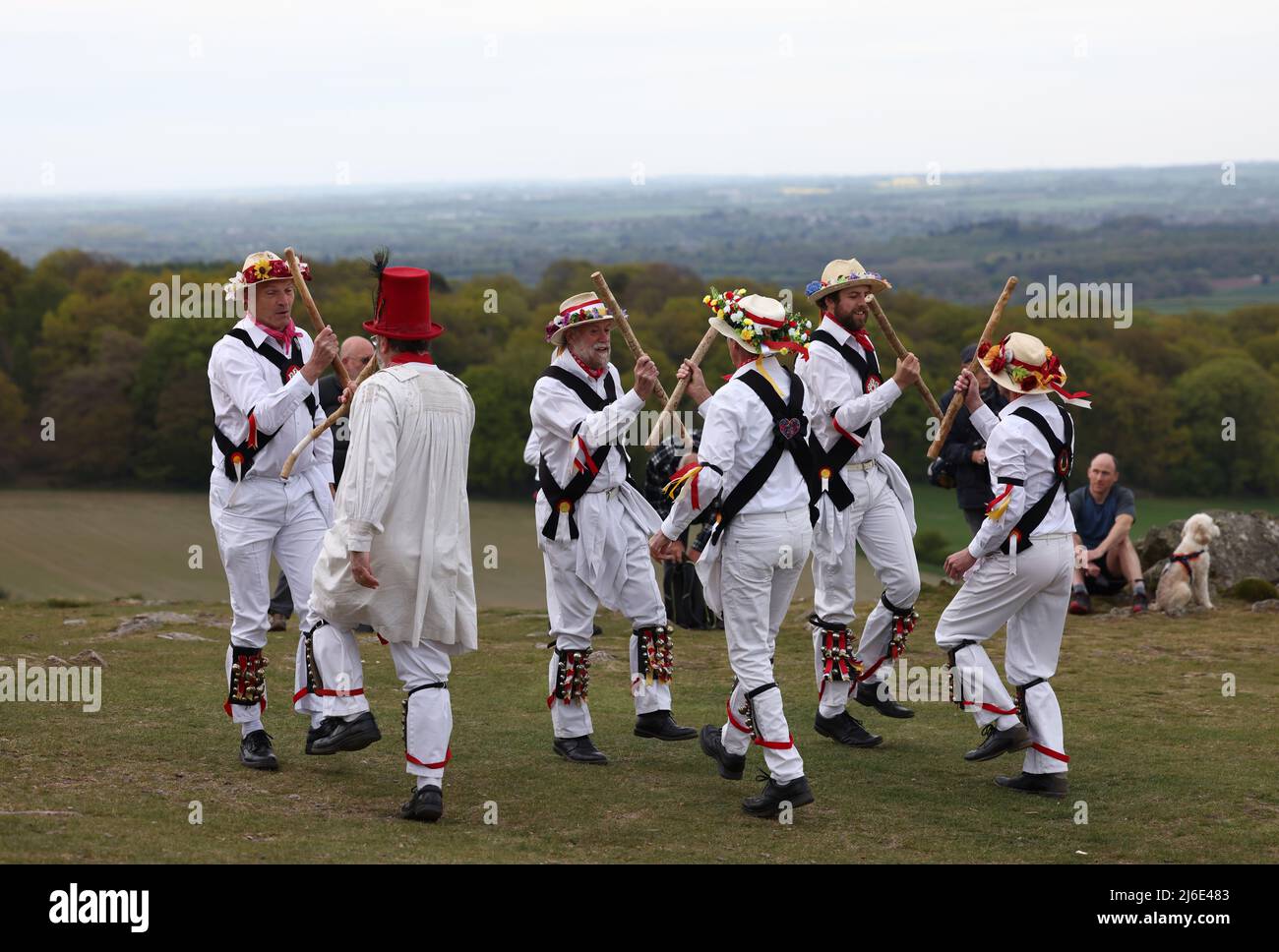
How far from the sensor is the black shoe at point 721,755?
7.37 metres

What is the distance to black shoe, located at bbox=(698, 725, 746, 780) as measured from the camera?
24.2 ft

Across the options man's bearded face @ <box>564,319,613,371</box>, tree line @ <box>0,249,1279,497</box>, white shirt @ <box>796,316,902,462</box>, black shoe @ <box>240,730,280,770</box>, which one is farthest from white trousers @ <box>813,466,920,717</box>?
tree line @ <box>0,249,1279,497</box>

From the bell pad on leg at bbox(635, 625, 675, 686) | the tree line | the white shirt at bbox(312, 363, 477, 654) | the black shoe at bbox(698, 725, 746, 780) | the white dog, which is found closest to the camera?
the white shirt at bbox(312, 363, 477, 654)

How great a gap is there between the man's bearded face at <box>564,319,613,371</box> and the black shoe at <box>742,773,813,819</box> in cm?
224

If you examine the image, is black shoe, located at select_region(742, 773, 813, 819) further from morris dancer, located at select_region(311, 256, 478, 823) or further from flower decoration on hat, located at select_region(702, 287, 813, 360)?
flower decoration on hat, located at select_region(702, 287, 813, 360)

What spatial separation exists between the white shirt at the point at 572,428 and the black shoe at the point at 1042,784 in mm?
2467

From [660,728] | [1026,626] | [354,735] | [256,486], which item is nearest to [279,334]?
[256,486]

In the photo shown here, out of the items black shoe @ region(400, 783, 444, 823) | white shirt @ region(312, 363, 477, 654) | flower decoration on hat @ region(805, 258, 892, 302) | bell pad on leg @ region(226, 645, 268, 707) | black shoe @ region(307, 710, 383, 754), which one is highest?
flower decoration on hat @ region(805, 258, 892, 302)

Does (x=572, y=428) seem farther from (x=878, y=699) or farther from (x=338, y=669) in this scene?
(x=878, y=699)

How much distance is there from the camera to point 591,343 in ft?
25.0

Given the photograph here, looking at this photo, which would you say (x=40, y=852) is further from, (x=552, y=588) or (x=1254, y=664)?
(x=1254, y=664)

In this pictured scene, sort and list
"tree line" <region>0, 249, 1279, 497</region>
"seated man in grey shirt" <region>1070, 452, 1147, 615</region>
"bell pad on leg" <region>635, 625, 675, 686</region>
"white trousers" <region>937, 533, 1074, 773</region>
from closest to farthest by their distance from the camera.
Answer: "white trousers" <region>937, 533, 1074, 773</region> → "bell pad on leg" <region>635, 625, 675, 686</region> → "seated man in grey shirt" <region>1070, 452, 1147, 615</region> → "tree line" <region>0, 249, 1279, 497</region>

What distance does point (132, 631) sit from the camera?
11.6 m

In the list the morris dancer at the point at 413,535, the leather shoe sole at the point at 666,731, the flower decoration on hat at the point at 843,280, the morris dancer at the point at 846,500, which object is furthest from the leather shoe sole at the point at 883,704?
the morris dancer at the point at 413,535
